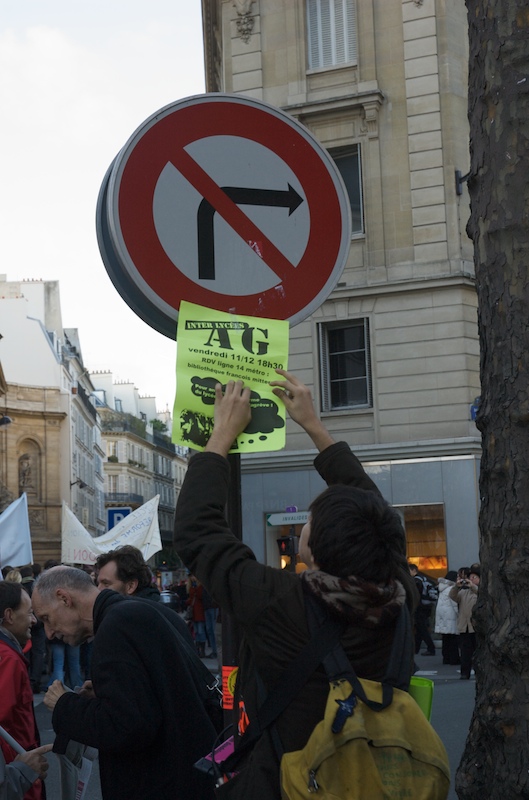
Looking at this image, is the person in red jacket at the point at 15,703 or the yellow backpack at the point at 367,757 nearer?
the yellow backpack at the point at 367,757

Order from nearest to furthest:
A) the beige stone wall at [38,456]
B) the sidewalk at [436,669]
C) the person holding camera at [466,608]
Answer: the person holding camera at [466,608], the sidewalk at [436,669], the beige stone wall at [38,456]

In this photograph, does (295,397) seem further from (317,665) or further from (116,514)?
(116,514)

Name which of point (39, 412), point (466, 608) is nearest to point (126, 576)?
point (466, 608)

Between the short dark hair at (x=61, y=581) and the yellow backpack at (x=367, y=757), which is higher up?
the short dark hair at (x=61, y=581)

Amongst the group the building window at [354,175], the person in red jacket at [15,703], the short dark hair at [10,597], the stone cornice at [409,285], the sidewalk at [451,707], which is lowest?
the sidewalk at [451,707]

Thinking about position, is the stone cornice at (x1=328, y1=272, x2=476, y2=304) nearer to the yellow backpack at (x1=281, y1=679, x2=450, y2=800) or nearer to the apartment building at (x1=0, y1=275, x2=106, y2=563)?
the yellow backpack at (x1=281, y1=679, x2=450, y2=800)

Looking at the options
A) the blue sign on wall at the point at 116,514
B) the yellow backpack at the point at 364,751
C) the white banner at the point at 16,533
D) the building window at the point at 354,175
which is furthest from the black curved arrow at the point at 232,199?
the building window at the point at 354,175

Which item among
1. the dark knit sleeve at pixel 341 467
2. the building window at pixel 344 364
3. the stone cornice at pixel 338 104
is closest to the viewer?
the dark knit sleeve at pixel 341 467

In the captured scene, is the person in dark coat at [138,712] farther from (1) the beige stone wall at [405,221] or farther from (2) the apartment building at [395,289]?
(1) the beige stone wall at [405,221]

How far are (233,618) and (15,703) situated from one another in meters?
2.34

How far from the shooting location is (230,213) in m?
3.20

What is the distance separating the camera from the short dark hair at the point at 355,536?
240 centimetres

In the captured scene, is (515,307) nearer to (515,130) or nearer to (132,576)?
(515,130)

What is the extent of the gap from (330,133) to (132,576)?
2117 centimetres
